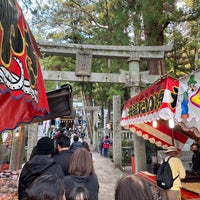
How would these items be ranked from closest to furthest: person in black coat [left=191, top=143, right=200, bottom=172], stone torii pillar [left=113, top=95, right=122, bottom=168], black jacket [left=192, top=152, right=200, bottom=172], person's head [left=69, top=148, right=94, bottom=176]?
person's head [left=69, top=148, right=94, bottom=176] < person in black coat [left=191, top=143, right=200, bottom=172] < black jacket [left=192, top=152, right=200, bottom=172] < stone torii pillar [left=113, top=95, right=122, bottom=168]

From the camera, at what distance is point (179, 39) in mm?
12438

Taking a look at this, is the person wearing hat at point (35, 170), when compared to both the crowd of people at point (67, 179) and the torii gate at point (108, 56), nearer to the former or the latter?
the crowd of people at point (67, 179)

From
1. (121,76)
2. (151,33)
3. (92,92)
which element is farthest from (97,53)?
(92,92)

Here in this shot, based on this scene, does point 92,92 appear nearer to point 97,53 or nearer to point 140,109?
point 97,53

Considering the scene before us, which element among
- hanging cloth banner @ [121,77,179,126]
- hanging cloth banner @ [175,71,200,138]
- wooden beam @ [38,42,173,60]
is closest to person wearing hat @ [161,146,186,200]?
hanging cloth banner @ [175,71,200,138]

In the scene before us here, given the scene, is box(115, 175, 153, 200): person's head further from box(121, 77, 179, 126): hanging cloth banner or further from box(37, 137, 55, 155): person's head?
box(121, 77, 179, 126): hanging cloth banner

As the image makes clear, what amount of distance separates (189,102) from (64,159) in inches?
98.3

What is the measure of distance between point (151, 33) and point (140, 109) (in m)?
6.08

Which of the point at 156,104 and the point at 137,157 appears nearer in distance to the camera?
the point at 156,104

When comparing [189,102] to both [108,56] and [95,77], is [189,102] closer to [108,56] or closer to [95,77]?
[95,77]

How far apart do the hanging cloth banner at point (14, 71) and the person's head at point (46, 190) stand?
0.72 meters

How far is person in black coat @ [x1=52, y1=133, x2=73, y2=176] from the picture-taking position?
134 inches

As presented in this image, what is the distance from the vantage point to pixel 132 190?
5.05 ft

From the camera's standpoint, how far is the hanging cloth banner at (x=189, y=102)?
13.4 ft
